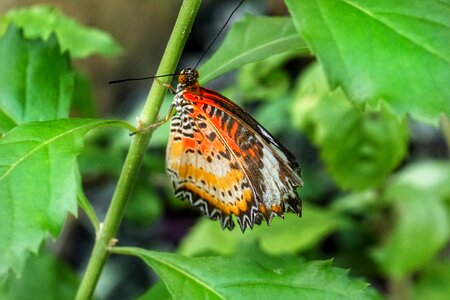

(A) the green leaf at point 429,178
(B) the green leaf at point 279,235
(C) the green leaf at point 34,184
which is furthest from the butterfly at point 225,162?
(A) the green leaf at point 429,178

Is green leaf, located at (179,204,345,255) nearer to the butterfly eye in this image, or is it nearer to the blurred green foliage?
the blurred green foliage

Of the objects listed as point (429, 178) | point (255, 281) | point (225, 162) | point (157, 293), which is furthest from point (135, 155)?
point (429, 178)

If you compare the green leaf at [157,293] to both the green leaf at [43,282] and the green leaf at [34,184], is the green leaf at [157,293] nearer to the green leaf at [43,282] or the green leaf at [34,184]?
the green leaf at [34,184]

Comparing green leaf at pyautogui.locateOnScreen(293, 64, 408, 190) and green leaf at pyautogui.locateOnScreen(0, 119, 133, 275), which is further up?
green leaf at pyautogui.locateOnScreen(293, 64, 408, 190)

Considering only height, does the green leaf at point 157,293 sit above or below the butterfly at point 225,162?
below

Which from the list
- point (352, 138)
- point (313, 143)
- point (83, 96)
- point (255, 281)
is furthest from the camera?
point (313, 143)

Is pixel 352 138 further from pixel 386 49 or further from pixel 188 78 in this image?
pixel 386 49

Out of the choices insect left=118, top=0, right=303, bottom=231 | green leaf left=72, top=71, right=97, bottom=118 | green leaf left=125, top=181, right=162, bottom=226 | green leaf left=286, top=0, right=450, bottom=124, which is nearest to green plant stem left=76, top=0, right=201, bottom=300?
insect left=118, top=0, right=303, bottom=231
